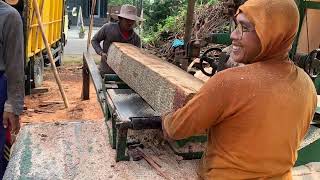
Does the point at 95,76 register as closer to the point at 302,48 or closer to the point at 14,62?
the point at 14,62

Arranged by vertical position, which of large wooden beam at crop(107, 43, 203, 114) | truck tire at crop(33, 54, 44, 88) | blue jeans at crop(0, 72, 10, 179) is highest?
large wooden beam at crop(107, 43, 203, 114)

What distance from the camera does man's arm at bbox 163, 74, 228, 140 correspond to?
166cm

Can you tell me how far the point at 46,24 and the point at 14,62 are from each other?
240 inches

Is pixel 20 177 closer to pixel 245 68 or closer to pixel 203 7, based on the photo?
pixel 245 68

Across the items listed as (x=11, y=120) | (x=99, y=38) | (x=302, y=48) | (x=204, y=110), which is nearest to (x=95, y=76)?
(x=99, y=38)

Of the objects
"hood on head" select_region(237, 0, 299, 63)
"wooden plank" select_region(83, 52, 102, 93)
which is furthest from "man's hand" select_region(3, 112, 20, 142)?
"hood on head" select_region(237, 0, 299, 63)

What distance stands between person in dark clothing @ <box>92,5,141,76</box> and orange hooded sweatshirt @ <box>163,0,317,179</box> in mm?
4259

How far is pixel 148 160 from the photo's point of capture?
10.6 ft

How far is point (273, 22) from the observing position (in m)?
1.60

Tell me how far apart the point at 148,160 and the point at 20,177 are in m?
0.97

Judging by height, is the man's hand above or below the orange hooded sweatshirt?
below

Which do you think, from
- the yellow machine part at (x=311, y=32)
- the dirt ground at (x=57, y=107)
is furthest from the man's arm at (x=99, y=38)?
the yellow machine part at (x=311, y=32)

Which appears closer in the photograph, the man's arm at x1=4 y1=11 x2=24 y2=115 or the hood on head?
the hood on head

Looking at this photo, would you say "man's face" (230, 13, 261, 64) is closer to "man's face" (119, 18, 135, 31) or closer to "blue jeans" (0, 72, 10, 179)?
"blue jeans" (0, 72, 10, 179)
